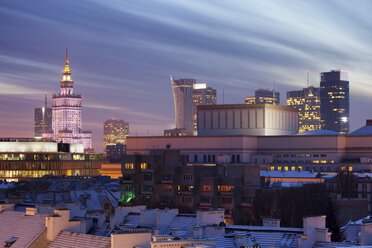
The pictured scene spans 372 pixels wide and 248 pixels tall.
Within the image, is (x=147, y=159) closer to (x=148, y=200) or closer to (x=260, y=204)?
(x=148, y=200)

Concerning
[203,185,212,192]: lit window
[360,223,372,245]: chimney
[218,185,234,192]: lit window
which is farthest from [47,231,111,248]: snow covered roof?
[203,185,212,192]: lit window

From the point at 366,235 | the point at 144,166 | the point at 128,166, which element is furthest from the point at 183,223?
the point at 128,166

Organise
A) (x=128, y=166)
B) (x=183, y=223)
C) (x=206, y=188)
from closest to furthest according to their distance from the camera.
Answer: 1. (x=183, y=223)
2. (x=206, y=188)
3. (x=128, y=166)

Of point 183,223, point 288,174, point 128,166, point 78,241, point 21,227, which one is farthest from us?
point 288,174

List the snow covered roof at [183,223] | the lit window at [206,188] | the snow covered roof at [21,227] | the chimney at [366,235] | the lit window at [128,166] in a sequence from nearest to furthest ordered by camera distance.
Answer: the chimney at [366,235] < the snow covered roof at [21,227] < the snow covered roof at [183,223] < the lit window at [206,188] < the lit window at [128,166]

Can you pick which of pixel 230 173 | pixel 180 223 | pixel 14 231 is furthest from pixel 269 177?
pixel 14 231

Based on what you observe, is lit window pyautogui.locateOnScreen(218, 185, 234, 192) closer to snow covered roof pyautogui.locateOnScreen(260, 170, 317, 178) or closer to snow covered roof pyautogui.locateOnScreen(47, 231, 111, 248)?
snow covered roof pyautogui.locateOnScreen(260, 170, 317, 178)

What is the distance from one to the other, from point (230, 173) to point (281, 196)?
16860 millimetres

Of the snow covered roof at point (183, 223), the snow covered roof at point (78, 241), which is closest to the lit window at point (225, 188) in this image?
the snow covered roof at point (183, 223)

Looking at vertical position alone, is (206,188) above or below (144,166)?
below

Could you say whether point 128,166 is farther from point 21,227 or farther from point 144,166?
point 21,227

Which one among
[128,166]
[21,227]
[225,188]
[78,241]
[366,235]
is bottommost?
[78,241]

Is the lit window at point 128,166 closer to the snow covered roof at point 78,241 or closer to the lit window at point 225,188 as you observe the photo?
the lit window at point 225,188

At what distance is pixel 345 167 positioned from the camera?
18825 cm
